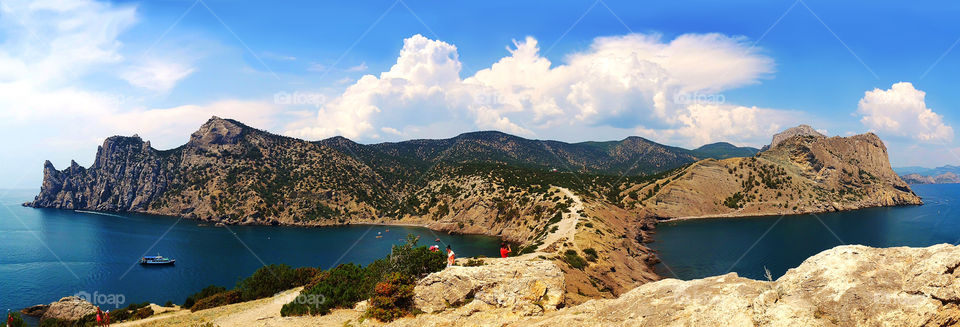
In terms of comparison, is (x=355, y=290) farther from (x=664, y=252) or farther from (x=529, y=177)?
(x=529, y=177)

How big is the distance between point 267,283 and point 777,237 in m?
96.7

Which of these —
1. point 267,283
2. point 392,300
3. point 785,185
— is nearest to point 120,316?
point 267,283

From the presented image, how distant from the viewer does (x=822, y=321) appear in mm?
9430

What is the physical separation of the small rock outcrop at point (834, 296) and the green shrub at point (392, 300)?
36.3 feet

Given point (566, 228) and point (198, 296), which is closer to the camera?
point (198, 296)

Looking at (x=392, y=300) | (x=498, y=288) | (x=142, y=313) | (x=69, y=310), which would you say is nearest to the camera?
(x=498, y=288)

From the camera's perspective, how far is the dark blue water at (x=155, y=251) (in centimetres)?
6334

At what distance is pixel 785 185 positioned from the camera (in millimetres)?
134375

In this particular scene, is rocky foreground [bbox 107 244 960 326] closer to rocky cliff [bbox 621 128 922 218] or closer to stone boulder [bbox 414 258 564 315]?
stone boulder [bbox 414 258 564 315]

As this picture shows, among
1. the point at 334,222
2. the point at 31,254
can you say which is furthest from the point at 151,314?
the point at 334,222

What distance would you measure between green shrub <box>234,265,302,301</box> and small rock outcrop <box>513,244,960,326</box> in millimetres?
43982

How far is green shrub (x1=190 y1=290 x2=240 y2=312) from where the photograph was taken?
134 ft

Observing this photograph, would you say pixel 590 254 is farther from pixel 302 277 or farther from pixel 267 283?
pixel 267 283

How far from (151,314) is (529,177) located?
10421 centimetres
